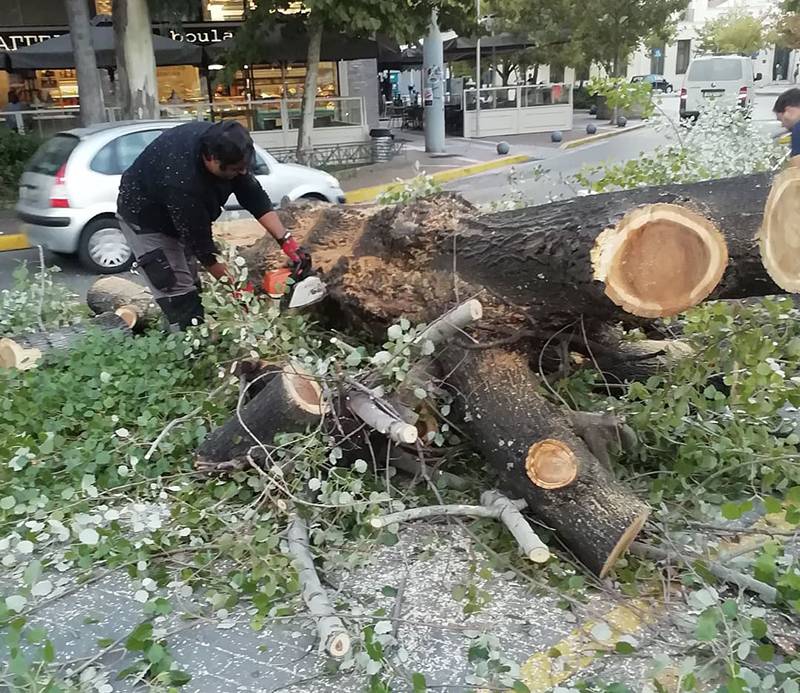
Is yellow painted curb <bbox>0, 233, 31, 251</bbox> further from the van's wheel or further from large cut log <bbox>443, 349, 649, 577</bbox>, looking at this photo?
large cut log <bbox>443, 349, 649, 577</bbox>

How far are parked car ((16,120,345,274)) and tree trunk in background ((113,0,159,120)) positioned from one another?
3665 mm

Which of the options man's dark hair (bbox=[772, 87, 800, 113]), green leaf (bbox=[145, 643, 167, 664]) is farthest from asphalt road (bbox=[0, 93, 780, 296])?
green leaf (bbox=[145, 643, 167, 664])

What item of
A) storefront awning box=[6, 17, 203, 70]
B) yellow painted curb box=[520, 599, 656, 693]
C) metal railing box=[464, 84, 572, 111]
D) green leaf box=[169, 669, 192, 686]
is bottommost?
yellow painted curb box=[520, 599, 656, 693]

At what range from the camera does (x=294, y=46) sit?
15.3 meters

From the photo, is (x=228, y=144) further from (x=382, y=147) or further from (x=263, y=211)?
(x=382, y=147)

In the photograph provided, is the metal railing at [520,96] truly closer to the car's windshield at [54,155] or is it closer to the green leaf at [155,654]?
the car's windshield at [54,155]

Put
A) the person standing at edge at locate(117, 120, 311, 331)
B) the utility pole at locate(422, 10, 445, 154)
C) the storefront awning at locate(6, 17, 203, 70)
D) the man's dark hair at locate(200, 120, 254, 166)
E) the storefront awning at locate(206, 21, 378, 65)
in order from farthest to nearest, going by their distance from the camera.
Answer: the utility pole at locate(422, 10, 445, 154), the storefront awning at locate(6, 17, 203, 70), the storefront awning at locate(206, 21, 378, 65), the person standing at edge at locate(117, 120, 311, 331), the man's dark hair at locate(200, 120, 254, 166)

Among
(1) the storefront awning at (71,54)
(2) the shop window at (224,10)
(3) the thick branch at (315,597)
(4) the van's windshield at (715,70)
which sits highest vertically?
(2) the shop window at (224,10)

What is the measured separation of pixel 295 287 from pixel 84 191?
529 cm

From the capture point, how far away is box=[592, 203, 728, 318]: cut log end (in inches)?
106

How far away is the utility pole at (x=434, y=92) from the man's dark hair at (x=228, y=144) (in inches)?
557

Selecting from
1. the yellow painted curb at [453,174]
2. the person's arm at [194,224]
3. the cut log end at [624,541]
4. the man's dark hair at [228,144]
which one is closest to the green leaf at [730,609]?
the cut log end at [624,541]

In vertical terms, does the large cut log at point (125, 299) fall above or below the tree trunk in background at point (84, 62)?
below

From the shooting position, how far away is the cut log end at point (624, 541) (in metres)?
2.73
